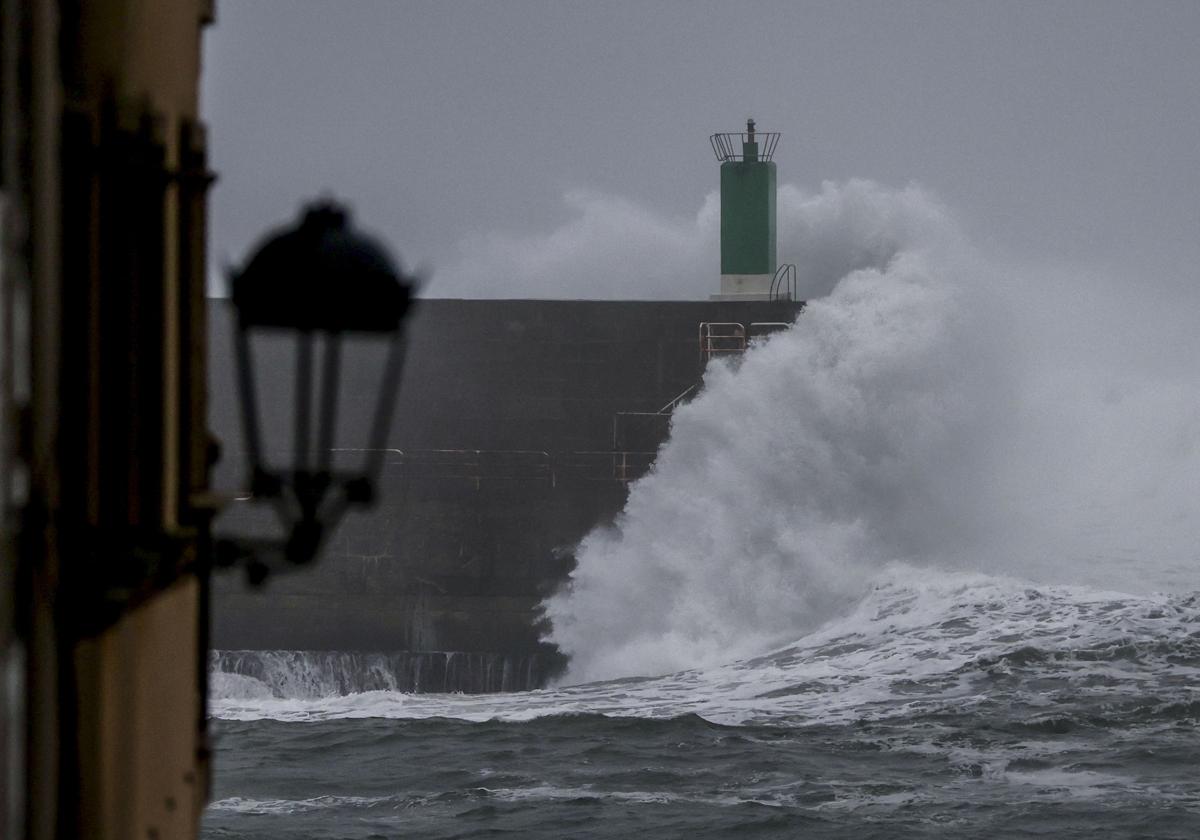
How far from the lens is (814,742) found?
15.1m

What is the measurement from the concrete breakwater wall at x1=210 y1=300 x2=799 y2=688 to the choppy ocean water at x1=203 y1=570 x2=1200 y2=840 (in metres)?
1.43

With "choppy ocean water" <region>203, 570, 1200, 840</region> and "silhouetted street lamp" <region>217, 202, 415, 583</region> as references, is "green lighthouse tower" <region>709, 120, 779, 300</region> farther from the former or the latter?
"silhouetted street lamp" <region>217, 202, 415, 583</region>

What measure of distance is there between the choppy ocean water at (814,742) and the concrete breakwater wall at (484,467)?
143cm

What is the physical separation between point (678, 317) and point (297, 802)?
41.5 ft

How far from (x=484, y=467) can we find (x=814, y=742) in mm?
9487

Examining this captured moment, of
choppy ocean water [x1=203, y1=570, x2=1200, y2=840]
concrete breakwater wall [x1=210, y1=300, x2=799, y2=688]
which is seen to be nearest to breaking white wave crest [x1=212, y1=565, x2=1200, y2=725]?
choppy ocean water [x1=203, y1=570, x2=1200, y2=840]

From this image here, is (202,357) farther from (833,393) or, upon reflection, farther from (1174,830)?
(833,393)

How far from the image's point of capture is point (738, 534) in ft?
79.9

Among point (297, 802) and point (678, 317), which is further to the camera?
point (678, 317)

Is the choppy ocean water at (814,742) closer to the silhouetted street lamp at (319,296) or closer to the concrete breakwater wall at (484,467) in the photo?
the concrete breakwater wall at (484,467)

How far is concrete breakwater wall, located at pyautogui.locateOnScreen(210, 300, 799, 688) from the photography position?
2273 cm

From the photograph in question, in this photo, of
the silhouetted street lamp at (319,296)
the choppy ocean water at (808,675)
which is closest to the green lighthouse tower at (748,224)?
the choppy ocean water at (808,675)

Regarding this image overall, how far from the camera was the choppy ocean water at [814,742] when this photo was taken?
39.3 ft

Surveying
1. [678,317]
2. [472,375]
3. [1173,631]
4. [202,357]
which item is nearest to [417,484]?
[472,375]
